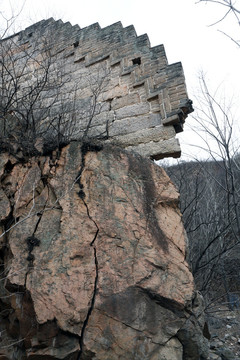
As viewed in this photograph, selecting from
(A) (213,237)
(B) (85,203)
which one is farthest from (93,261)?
(A) (213,237)

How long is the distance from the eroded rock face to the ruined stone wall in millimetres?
845

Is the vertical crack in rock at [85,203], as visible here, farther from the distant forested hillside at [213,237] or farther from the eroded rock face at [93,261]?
the distant forested hillside at [213,237]

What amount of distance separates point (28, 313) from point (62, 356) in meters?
0.49

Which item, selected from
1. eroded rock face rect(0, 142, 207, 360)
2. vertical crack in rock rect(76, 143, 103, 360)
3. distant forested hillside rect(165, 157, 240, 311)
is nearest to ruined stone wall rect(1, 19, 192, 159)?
vertical crack in rock rect(76, 143, 103, 360)

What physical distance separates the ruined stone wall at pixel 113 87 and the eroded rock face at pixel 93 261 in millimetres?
845

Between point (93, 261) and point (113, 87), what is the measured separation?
10.5ft

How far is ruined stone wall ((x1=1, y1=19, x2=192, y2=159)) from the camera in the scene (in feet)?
14.7

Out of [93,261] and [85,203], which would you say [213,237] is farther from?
[93,261]

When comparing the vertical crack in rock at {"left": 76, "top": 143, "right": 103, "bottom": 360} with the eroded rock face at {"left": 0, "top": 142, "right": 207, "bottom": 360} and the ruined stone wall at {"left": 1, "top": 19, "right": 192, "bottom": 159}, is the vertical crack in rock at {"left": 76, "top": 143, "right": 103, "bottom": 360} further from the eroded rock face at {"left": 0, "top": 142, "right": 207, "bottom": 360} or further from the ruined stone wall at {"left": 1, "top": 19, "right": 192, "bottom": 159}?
the ruined stone wall at {"left": 1, "top": 19, "right": 192, "bottom": 159}

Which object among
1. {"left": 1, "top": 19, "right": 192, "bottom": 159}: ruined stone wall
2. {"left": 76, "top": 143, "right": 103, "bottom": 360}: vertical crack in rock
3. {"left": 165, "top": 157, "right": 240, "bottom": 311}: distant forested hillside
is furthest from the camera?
{"left": 165, "top": 157, "right": 240, "bottom": 311}: distant forested hillside

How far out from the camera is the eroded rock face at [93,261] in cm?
267

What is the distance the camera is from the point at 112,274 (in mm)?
2939

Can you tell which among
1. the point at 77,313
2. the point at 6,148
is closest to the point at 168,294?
the point at 77,313

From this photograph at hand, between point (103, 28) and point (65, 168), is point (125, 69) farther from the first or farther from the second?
point (65, 168)
